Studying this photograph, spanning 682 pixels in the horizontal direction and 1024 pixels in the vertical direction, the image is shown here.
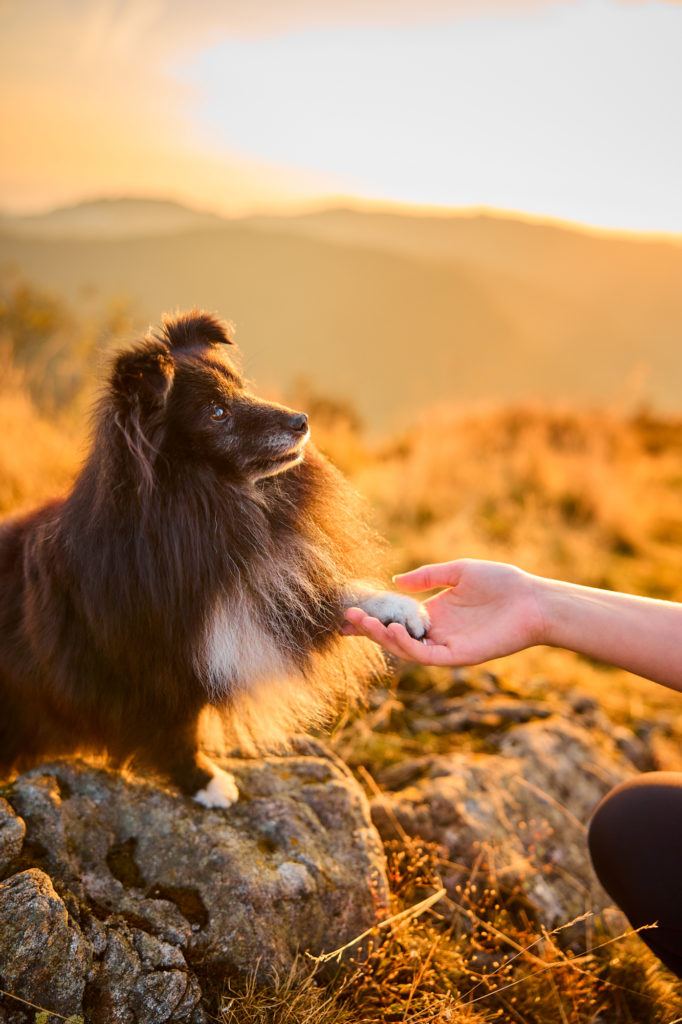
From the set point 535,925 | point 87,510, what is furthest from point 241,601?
point 535,925

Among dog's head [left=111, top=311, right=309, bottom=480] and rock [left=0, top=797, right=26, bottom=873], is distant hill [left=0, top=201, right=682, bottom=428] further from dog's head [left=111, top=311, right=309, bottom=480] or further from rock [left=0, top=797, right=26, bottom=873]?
rock [left=0, top=797, right=26, bottom=873]

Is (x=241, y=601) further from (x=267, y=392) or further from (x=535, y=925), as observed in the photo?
(x=267, y=392)

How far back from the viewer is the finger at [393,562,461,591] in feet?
8.08

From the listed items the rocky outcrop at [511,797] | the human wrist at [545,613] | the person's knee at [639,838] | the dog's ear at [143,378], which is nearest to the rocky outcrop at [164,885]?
the rocky outcrop at [511,797]

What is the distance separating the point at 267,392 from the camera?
746cm

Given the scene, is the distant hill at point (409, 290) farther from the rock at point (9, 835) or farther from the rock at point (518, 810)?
the rock at point (9, 835)

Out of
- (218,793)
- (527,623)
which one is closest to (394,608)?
(527,623)

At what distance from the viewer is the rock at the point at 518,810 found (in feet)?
→ 8.72

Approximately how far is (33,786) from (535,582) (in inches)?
75.5

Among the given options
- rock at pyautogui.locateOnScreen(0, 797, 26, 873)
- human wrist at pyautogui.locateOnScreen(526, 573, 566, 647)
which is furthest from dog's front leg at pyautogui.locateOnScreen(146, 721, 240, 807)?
human wrist at pyautogui.locateOnScreen(526, 573, 566, 647)

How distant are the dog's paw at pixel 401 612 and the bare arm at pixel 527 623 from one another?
0.07 meters

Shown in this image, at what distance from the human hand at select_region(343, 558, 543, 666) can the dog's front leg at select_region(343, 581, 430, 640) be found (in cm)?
6

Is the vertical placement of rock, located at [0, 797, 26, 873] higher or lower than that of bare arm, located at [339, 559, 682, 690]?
lower

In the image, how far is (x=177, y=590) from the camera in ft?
7.04
